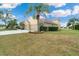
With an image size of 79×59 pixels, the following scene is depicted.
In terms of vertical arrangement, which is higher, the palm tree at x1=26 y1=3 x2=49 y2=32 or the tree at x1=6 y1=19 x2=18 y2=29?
the palm tree at x1=26 y1=3 x2=49 y2=32

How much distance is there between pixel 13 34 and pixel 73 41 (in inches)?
27.6

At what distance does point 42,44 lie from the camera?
2453 mm

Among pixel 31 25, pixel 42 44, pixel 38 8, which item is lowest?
pixel 42 44

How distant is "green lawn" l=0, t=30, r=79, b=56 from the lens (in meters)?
2.41

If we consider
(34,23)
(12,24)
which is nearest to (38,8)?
(34,23)

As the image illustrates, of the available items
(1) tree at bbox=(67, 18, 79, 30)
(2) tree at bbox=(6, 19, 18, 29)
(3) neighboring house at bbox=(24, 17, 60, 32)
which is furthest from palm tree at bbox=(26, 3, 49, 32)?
(1) tree at bbox=(67, 18, 79, 30)

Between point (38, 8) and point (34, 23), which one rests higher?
point (38, 8)

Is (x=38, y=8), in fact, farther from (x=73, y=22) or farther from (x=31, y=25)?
(x=73, y=22)

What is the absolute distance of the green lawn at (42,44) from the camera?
241 cm

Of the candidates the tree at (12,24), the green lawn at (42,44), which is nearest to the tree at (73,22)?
the green lawn at (42,44)

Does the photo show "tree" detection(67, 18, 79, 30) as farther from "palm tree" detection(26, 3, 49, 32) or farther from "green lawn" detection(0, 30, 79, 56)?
"palm tree" detection(26, 3, 49, 32)

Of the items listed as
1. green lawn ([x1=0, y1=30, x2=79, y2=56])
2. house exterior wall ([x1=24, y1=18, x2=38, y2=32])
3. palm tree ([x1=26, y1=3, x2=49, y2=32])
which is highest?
palm tree ([x1=26, y1=3, x2=49, y2=32])

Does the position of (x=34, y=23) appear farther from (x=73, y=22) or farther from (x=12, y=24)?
(x=73, y=22)

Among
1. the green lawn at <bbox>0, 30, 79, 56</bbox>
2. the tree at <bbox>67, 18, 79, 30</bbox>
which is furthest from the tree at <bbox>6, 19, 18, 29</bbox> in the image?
the tree at <bbox>67, 18, 79, 30</bbox>
